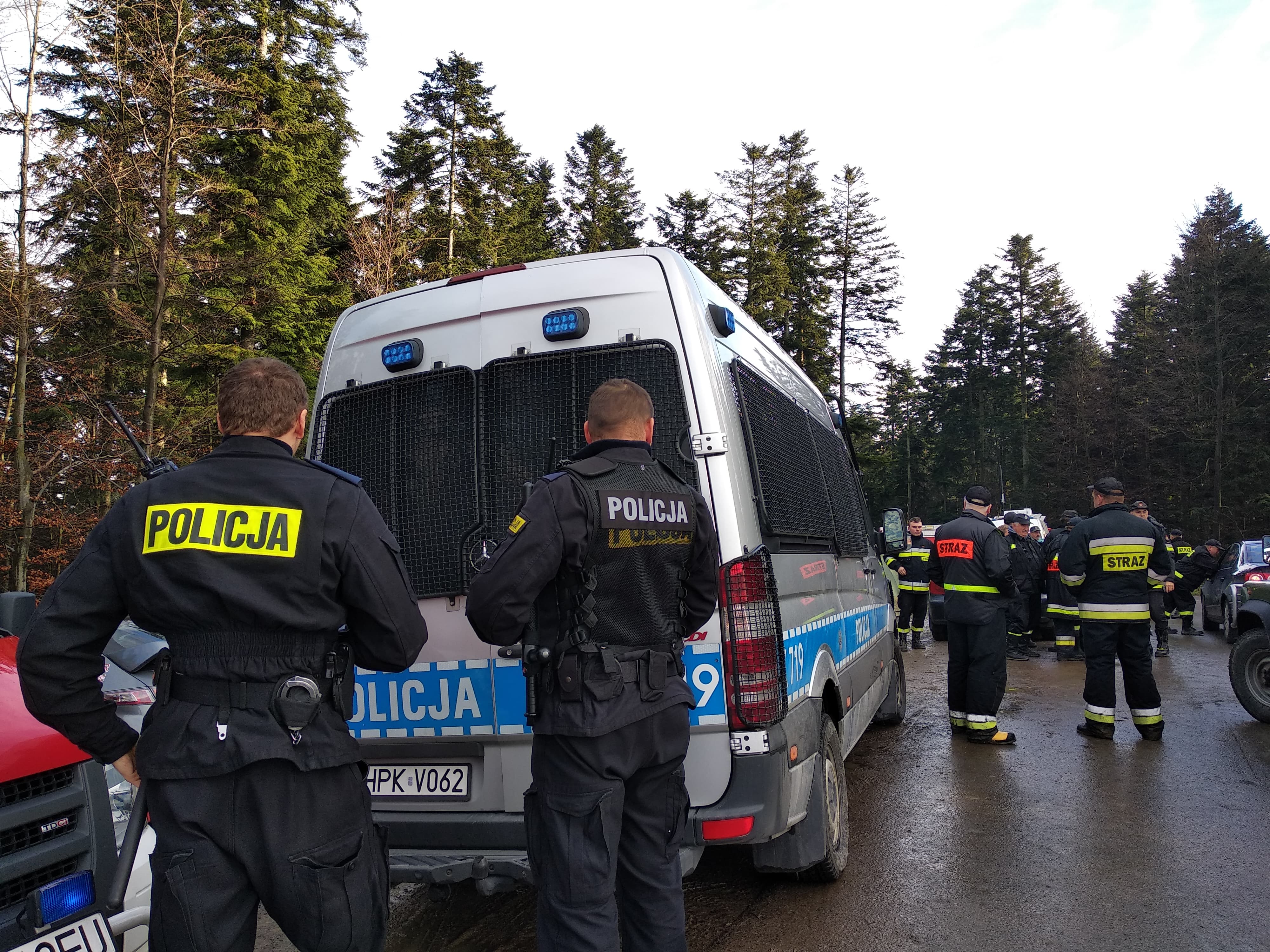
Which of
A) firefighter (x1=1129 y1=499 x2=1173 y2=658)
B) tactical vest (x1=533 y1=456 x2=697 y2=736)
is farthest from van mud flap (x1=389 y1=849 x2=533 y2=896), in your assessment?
firefighter (x1=1129 y1=499 x2=1173 y2=658)

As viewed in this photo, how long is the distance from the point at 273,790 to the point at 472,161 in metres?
31.5

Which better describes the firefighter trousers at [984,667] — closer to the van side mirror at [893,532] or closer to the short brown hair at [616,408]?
the van side mirror at [893,532]

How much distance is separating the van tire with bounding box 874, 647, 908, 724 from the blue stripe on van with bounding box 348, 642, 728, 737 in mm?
4226

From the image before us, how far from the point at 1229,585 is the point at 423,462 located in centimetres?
1444

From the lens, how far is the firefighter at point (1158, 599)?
7.15m

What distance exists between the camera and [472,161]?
31094mm

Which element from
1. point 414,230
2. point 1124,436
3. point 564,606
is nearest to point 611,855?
point 564,606

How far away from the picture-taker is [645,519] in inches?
108

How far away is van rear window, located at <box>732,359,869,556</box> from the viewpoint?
11.8 ft

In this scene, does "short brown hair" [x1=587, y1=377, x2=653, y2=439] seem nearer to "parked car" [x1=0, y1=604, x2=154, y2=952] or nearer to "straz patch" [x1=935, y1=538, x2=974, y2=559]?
"parked car" [x1=0, y1=604, x2=154, y2=952]

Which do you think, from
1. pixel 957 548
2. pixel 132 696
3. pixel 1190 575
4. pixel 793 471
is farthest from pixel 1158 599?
pixel 1190 575

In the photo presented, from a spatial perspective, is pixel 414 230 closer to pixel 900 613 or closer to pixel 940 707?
pixel 900 613

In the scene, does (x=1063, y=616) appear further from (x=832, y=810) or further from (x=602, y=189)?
(x=602, y=189)

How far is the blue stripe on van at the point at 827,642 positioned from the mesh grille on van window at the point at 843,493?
39 centimetres
